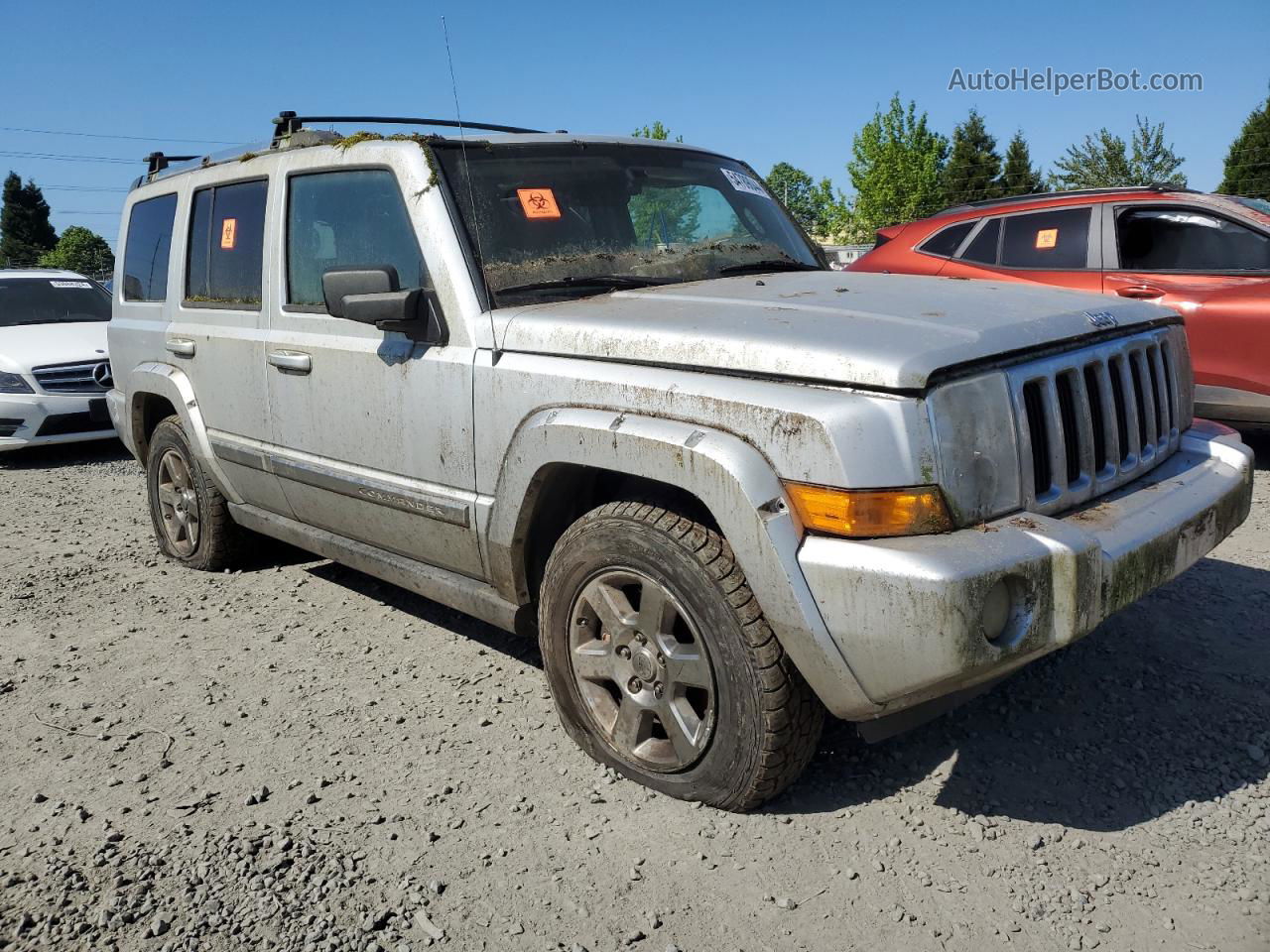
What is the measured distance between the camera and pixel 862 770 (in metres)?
3.05

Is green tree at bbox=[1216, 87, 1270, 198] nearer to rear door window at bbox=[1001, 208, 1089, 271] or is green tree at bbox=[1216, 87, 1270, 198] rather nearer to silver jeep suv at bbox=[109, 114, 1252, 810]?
rear door window at bbox=[1001, 208, 1089, 271]

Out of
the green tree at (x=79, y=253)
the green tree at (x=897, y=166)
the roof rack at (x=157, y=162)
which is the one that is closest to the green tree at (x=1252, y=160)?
the green tree at (x=897, y=166)

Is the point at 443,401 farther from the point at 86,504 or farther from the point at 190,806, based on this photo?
the point at 86,504

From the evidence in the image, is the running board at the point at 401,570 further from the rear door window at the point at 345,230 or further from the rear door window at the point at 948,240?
the rear door window at the point at 948,240

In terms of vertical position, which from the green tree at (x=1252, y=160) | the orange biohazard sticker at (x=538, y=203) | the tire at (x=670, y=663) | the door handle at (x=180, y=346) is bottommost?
the tire at (x=670, y=663)

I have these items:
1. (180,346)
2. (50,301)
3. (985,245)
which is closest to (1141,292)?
(985,245)

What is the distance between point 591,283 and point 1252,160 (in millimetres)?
38101

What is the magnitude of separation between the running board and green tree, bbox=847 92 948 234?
146ft

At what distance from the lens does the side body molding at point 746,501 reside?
244 cm

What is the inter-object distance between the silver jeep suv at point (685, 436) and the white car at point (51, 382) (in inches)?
204

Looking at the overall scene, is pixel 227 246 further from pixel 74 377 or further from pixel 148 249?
pixel 74 377

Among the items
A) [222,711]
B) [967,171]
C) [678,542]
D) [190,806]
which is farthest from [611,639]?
[967,171]

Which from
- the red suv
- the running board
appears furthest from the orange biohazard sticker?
the red suv

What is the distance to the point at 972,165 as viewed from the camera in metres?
52.7
